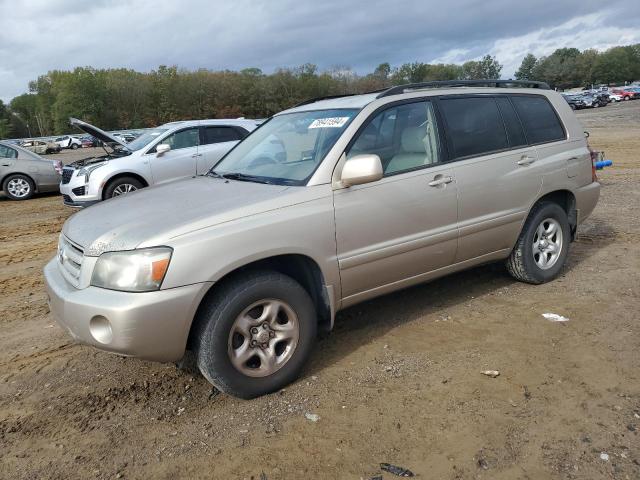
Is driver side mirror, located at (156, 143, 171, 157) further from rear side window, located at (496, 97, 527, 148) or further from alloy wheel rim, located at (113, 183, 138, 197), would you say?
rear side window, located at (496, 97, 527, 148)

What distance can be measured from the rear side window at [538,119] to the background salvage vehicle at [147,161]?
568 centimetres

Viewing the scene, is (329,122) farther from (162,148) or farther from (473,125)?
(162,148)

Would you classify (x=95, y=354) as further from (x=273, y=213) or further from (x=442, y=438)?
(x=442, y=438)

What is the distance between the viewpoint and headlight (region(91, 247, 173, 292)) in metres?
2.90

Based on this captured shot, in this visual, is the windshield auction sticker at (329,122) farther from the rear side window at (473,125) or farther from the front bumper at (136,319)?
the front bumper at (136,319)

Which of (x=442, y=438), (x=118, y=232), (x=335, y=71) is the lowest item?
(x=442, y=438)

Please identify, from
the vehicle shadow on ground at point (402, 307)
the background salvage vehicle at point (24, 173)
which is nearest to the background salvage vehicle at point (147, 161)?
the background salvage vehicle at point (24, 173)

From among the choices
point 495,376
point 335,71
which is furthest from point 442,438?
point 335,71

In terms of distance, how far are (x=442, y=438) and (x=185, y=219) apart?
187cm

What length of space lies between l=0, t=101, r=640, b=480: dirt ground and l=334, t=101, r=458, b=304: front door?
563 millimetres

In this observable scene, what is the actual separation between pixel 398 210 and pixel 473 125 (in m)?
1.21

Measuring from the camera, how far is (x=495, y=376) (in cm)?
347

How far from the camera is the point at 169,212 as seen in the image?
11.0ft

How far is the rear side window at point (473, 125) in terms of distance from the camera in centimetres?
431
